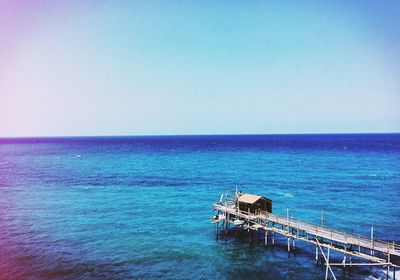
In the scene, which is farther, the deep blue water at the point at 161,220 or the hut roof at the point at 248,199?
the hut roof at the point at 248,199

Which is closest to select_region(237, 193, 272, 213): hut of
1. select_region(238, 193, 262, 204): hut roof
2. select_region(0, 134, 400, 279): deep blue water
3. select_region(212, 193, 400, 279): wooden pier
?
select_region(238, 193, 262, 204): hut roof

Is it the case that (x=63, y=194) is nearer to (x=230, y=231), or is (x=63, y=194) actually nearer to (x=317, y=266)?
(x=230, y=231)

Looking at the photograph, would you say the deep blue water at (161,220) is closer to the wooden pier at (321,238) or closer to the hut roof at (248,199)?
the wooden pier at (321,238)

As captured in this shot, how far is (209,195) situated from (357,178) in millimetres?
44619

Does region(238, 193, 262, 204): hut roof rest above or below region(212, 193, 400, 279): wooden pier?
above

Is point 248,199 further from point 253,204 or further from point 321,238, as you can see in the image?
point 321,238

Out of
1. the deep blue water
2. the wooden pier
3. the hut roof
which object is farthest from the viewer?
the hut roof

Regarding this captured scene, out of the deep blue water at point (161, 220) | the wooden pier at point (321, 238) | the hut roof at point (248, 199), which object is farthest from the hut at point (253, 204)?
the deep blue water at point (161, 220)

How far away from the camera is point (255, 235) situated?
44.9 meters

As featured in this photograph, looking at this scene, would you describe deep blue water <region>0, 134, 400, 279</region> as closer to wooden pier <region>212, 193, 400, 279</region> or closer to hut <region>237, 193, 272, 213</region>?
wooden pier <region>212, 193, 400, 279</region>

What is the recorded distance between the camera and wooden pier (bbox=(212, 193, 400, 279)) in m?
31.1

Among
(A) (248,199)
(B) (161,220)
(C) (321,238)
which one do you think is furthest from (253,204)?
(B) (161,220)

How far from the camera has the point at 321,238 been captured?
38531 mm

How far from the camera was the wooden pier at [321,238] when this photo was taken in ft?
102
